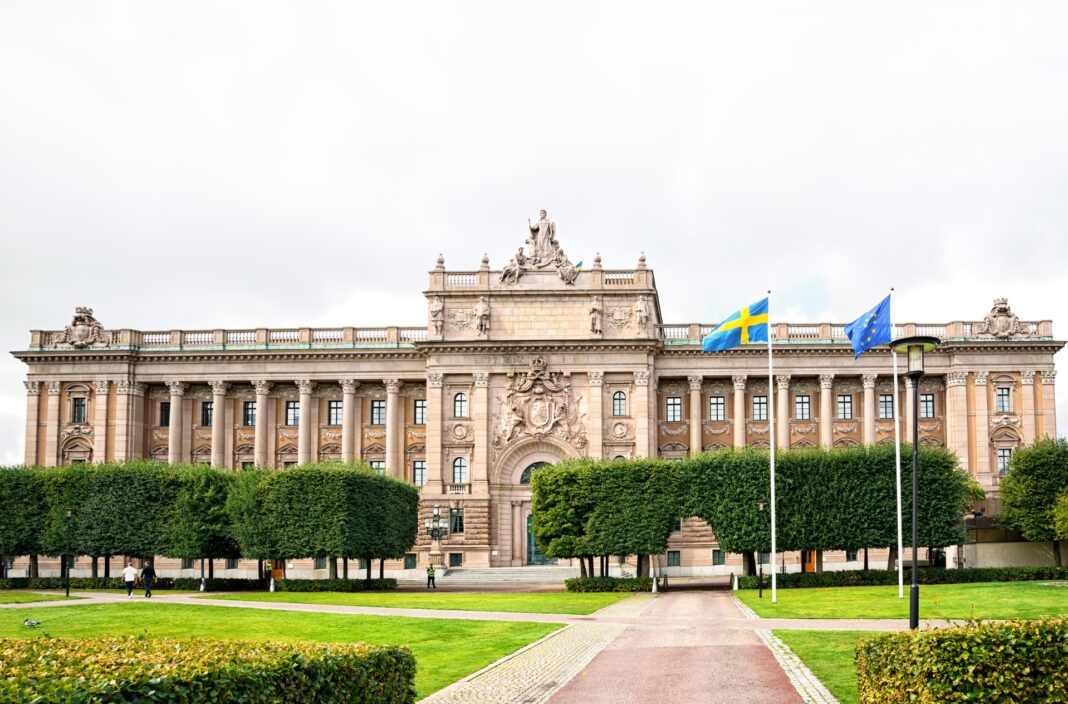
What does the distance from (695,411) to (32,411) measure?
2282 inches

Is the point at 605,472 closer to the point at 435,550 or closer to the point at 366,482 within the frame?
the point at 366,482

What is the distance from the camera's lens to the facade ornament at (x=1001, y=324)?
3666 inches

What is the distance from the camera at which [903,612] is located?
140ft

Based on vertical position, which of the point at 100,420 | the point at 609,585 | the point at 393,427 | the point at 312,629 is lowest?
the point at 609,585

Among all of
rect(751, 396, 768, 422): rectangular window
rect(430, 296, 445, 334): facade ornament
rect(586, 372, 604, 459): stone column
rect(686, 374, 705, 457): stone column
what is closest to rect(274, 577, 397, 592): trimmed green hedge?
rect(586, 372, 604, 459): stone column

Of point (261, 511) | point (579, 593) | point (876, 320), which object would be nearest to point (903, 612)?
point (876, 320)

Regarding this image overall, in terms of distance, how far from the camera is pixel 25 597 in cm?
5834

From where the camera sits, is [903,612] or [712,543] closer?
[903,612]

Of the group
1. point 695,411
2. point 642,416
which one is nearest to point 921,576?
point 642,416

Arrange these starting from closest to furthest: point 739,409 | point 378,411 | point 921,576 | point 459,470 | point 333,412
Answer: point 921,576, point 459,470, point 739,409, point 378,411, point 333,412

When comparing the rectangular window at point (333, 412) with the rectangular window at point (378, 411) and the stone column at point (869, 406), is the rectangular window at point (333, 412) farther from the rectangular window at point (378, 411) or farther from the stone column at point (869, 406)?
the stone column at point (869, 406)

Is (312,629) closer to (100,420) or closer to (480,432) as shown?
(480,432)

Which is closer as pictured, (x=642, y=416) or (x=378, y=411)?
(x=642, y=416)

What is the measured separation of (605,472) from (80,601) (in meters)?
31.1
